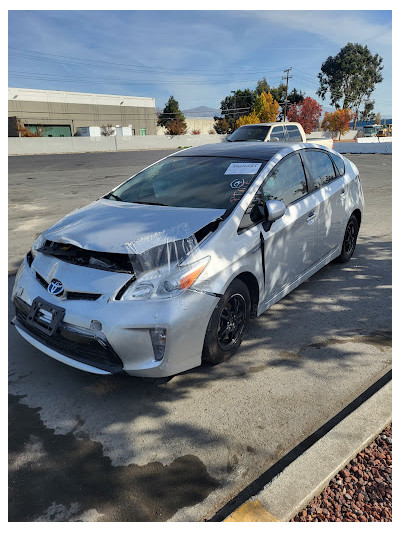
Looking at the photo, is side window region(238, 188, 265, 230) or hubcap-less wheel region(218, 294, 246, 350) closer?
hubcap-less wheel region(218, 294, 246, 350)

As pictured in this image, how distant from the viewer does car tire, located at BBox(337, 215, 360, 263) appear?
210 inches

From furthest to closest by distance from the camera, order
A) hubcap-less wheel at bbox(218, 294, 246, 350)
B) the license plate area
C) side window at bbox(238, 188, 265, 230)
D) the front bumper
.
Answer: side window at bbox(238, 188, 265, 230) → hubcap-less wheel at bbox(218, 294, 246, 350) → the license plate area → the front bumper

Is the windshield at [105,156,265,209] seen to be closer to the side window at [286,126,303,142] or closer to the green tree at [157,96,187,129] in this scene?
the side window at [286,126,303,142]

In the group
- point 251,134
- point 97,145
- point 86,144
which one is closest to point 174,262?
point 251,134

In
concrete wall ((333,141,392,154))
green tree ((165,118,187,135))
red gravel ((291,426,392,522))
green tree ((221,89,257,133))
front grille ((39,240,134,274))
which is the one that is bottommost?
red gravel ((291,426,392,522))

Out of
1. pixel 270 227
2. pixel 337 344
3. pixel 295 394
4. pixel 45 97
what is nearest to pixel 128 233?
pixel 270 227

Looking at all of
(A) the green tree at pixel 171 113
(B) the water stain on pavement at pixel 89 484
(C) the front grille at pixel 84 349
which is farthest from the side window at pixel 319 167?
(A) the green tree at pixel 171 113

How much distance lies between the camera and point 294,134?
47.2ft

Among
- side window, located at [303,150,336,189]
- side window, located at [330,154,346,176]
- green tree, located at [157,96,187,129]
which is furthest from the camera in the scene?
Result: green tree, located at [157,96,187,129]

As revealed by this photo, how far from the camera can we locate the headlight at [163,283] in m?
2.70

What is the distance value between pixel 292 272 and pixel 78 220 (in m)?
2.02

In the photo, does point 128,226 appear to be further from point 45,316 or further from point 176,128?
point 176,128

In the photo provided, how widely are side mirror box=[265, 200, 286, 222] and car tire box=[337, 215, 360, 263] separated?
206 centimetres

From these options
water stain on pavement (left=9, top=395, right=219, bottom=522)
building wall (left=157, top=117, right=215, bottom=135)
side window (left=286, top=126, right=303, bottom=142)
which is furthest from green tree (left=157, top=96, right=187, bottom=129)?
water stain on pavement (left=9, top=395, right=219, bottom=522)
